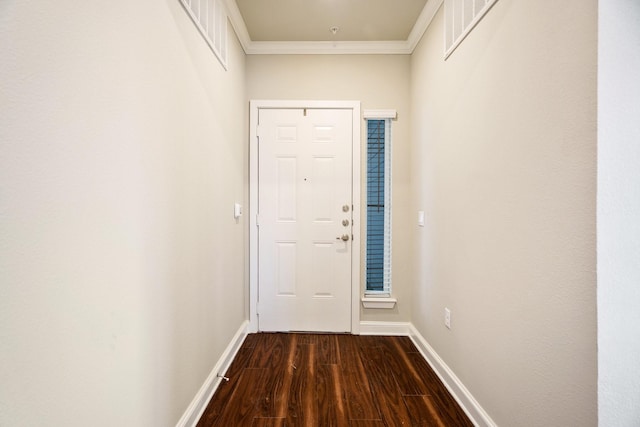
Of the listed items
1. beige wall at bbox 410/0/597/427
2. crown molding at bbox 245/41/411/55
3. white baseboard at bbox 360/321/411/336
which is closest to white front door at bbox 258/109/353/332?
white baseboard at bbox 360/321/411/336

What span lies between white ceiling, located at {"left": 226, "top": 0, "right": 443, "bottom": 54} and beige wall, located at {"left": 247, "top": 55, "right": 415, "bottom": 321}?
0.28 feet

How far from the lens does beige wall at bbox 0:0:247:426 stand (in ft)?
2.23

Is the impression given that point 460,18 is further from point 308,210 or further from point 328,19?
point 308,210

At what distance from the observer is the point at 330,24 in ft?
7.92

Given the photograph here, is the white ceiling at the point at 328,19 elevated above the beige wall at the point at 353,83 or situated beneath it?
elevated above

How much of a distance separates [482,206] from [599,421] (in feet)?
3.08

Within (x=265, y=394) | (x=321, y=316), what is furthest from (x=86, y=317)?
(x=321, y=316)

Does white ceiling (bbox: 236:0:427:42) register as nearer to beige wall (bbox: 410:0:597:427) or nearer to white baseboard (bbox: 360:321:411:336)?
beige wall (bbox: 410:0:597:427)

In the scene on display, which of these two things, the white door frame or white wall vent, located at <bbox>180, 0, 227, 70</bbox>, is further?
the white door frame

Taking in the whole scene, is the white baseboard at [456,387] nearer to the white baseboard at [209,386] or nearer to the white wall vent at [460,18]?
the white baseboard at [209,386]

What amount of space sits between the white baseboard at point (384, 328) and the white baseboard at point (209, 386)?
111cm

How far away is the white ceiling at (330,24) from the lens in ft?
7.20

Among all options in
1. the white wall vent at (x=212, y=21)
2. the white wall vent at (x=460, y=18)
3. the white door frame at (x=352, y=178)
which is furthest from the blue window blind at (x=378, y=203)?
the white wall vent at (x=212, y=21)

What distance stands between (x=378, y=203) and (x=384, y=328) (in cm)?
116
